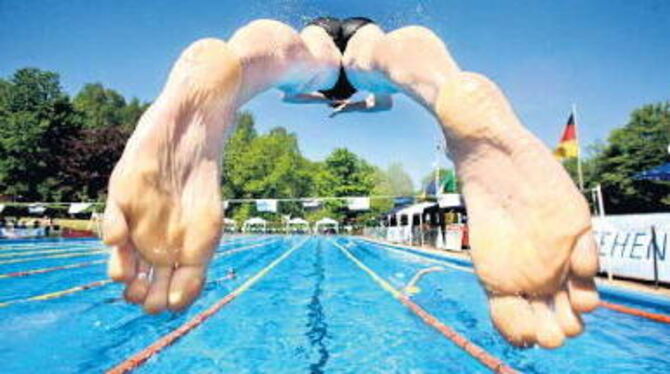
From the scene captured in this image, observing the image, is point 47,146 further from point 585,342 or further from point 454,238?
point 585,342

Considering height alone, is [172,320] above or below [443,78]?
below

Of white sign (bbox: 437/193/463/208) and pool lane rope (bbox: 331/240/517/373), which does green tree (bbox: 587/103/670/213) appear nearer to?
white sign (bbox: 437/193/463/208)

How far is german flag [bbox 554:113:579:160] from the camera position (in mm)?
11945

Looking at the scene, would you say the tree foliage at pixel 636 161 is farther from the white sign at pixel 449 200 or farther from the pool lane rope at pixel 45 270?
the pool lane rope at pixel 45 270

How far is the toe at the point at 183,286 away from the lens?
4.77 feet

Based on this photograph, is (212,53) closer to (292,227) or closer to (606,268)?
(606,268)

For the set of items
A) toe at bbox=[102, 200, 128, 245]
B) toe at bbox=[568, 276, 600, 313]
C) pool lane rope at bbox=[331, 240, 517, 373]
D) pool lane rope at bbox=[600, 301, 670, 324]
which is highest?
toe at bbox=[102, 200, 128, 245]

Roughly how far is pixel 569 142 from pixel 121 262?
12379mm

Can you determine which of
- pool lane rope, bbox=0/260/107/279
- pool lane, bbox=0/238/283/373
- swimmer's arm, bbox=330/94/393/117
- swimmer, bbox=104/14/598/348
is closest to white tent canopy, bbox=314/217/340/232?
pool lane rope, bbox=0/260/107/279

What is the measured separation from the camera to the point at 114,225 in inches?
52.2

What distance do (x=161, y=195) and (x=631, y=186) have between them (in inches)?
1363

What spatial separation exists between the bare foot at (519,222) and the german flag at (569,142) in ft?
37.9

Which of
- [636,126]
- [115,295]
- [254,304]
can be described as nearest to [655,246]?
[254,304]

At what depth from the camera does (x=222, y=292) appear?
29.7 feet
